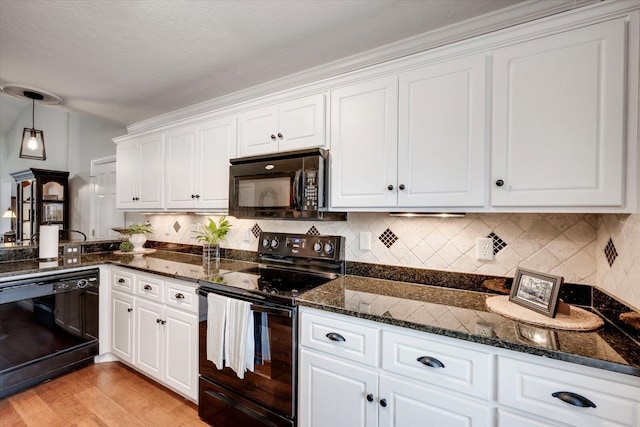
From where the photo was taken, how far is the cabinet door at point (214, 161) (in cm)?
232

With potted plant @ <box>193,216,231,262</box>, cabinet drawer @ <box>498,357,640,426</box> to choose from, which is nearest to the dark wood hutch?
potted plant @ <box>193,216,231,262</box>

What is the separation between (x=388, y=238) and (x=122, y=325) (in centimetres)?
241

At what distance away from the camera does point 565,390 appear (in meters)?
1.00

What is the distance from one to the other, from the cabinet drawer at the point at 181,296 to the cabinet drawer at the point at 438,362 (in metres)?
1.36

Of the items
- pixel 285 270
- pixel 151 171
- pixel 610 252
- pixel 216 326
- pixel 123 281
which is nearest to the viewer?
pixel 610 252

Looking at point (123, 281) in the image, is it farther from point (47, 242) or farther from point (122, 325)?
point (47, 242)

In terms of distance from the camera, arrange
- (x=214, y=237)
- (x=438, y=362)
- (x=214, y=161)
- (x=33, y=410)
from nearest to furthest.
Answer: (x=438, y=362)
(x=33, y=410)
(x=214, y=161)
(x=214, y=237)

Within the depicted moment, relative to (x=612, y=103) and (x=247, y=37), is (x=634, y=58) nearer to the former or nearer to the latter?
(x=612, y=103)

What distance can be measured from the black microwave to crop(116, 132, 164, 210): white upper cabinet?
1083 mm

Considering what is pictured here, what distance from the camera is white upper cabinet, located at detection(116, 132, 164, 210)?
281 cm

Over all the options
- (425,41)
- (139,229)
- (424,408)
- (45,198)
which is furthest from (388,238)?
(45,198)

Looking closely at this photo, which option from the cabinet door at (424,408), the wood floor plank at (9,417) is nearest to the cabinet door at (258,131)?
the cabinet door at (424,408)

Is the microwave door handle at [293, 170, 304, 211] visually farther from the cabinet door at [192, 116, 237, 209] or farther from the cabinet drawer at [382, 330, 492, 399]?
the cabinet drawer at [382, 330, 492, 399]

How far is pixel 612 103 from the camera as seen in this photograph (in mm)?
1149
